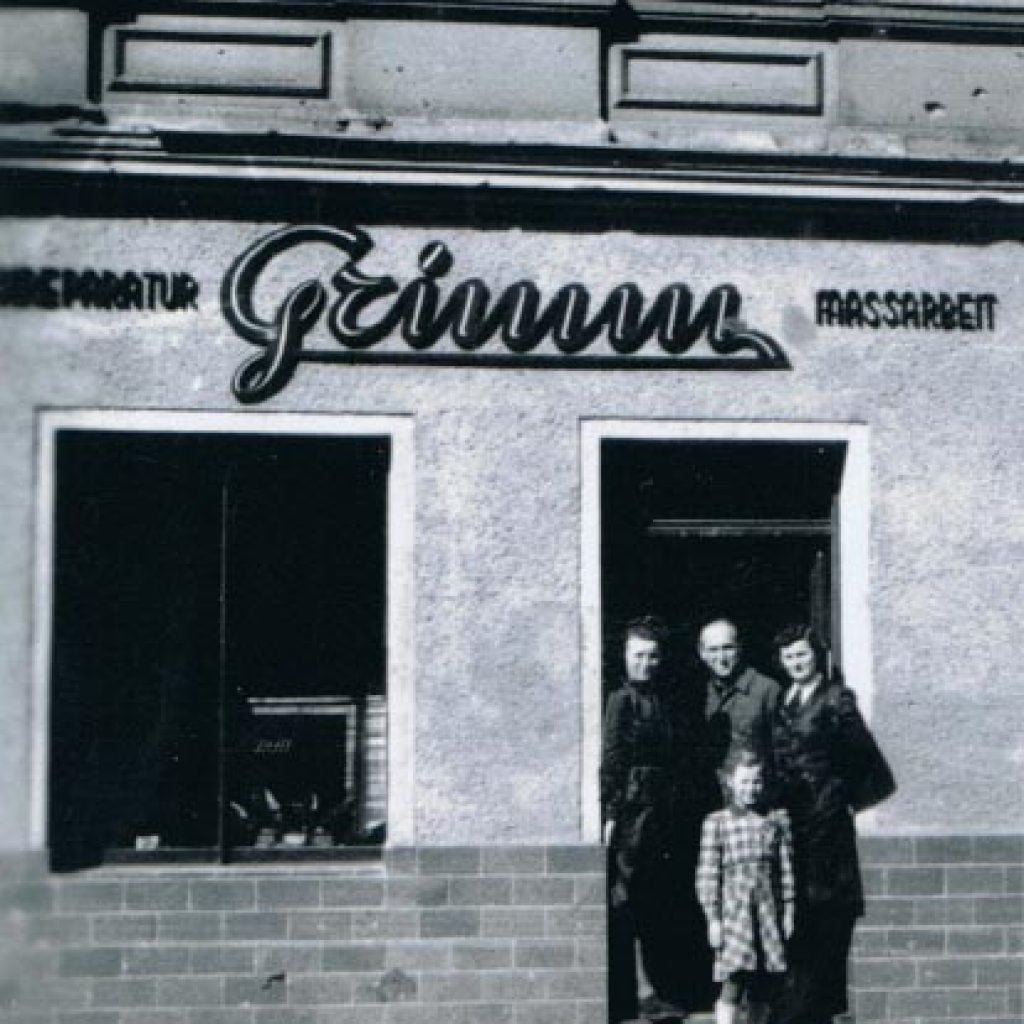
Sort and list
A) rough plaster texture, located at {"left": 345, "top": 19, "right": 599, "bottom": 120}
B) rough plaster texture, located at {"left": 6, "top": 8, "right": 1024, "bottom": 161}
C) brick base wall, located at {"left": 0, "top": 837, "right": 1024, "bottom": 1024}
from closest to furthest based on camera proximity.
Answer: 1. brick base wall, located at {"left": 0, "top": 837, "right": 1024, "bottom": 1024}
2. rough plaster texture, located at {"left": 6, "top": 8, "right": 1024, "bottom": 161}
3. rough plaster texture, located at {"left": 345, "top": 19, "right": 599, "bottom": 120}

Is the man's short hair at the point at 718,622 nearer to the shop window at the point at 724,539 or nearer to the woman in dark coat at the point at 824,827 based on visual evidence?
the shop window at the point at 724,539

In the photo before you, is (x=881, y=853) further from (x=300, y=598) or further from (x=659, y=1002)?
(x=300, y=598)

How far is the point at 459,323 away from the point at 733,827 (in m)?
2.76

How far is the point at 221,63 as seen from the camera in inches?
329

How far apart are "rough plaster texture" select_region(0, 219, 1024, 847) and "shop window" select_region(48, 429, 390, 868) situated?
261 mm

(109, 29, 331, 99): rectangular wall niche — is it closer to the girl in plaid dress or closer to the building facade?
the building facade

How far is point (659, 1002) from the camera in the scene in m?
8.44

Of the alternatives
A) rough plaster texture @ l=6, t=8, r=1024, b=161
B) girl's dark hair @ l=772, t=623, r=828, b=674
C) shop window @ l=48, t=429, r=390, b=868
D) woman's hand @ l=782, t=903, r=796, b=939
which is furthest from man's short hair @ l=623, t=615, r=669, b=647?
rough plaster texture @ l=6, t=8, r=1024, b=161

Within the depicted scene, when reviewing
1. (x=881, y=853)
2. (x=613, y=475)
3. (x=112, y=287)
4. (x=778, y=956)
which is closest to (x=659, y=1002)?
(x=778, y=956)

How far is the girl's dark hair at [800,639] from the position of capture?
862 cm

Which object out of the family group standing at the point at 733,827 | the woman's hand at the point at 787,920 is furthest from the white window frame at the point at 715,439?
the woman's hand at the point at 787,920

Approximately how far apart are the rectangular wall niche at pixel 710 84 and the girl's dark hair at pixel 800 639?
2.59 meters

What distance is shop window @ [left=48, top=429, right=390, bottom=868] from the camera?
8.25 m

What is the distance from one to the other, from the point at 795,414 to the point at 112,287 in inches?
132
